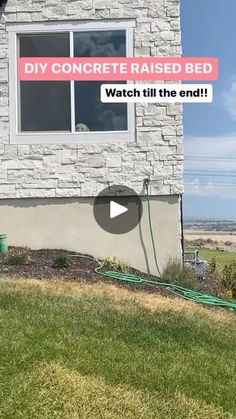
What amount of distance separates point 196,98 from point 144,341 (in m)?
5.09

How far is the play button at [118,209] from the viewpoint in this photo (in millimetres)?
9719

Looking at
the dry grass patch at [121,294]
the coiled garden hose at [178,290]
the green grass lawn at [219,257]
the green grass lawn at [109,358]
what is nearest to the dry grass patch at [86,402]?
the green grass lawn at [109,358]

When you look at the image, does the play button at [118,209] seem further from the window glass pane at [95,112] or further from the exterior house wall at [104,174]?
the window glass pane at [95,112]

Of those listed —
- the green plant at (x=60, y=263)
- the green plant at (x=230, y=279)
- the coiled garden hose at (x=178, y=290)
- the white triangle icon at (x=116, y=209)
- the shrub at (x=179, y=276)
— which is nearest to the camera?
the coiled garden hose at (x=178, y=290)

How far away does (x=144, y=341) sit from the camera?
16.8ft

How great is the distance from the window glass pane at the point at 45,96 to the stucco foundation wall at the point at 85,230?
4.63 feet

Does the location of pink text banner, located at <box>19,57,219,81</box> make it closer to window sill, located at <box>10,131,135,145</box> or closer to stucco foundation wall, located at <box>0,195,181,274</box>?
window sill, located at <box>10,131,135,145</box>

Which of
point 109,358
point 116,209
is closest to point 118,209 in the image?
point 116,209

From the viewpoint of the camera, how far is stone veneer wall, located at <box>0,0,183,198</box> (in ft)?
32.0

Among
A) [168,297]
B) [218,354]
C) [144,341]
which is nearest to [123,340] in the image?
[144,341]

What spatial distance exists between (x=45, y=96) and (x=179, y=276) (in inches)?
158

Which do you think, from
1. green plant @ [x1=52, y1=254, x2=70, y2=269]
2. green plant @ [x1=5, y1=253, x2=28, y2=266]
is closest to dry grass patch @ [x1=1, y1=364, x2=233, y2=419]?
green plant @ [x1=52, y1=254, x2=70, y2=269]

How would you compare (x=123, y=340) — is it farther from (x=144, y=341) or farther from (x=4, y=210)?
(x=4, y=210)

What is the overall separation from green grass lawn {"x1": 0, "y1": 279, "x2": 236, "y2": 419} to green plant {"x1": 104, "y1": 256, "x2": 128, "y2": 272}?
2.30 m
